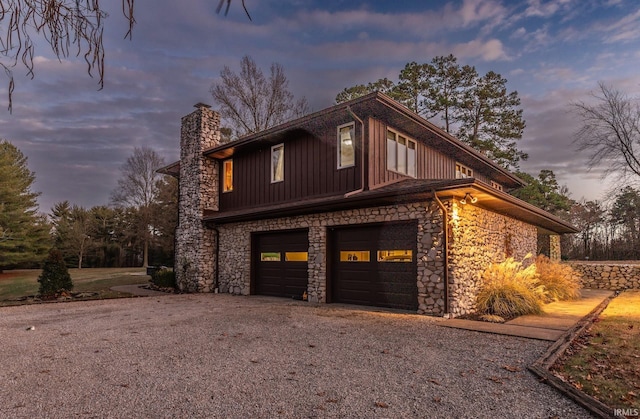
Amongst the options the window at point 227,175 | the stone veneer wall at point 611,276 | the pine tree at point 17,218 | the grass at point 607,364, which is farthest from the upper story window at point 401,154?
the pine tree at point 17,218

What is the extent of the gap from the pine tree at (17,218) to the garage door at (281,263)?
20479 millimetres

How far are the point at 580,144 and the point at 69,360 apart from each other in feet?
70.3

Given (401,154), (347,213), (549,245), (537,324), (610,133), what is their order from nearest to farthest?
1. (537,324)
2. (347,213)
3. (401,154)
4. (610,133)
5. (549,245)

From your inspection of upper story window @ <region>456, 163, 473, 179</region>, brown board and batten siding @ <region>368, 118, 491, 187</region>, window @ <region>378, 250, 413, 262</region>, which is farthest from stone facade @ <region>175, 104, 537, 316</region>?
upper story window @ <region>456, 163, 473, 179</region>

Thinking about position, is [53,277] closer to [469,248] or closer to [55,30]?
[469,248]

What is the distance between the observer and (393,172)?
36.2ft

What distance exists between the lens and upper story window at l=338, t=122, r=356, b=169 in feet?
34.7

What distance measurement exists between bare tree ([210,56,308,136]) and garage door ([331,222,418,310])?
1538 centimetres

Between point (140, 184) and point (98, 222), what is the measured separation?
6.27 m

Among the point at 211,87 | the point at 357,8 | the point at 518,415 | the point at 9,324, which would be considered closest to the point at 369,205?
the point at 518,415

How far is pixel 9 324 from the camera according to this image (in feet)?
25.4

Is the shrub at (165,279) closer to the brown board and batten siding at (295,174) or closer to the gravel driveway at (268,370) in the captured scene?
the brown board and batten siding at (295,174)

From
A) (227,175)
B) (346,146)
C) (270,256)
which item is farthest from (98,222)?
(346,146)

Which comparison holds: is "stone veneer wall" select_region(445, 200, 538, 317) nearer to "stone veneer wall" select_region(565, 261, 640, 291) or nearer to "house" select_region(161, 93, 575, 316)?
"house" select_region(161, 93, 575, 316)
